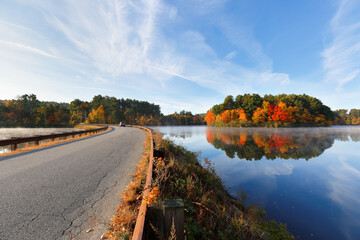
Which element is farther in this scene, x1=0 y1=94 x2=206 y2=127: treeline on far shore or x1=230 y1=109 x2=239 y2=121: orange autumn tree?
x1=0 y1=94 x2=206 y2=127: treeline on far shore

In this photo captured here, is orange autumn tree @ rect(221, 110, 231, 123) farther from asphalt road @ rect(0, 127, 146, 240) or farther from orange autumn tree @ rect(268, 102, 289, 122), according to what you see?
asphalt road @ rect(0, 127, 146, 240)

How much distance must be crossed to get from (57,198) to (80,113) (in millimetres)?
115204

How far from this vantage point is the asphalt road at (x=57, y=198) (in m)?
2.71

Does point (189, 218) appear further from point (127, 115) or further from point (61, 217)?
point (127, 115)

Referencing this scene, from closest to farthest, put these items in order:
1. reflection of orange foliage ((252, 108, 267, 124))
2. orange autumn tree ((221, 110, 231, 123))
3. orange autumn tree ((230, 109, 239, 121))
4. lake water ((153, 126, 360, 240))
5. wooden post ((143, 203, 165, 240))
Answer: wooden post ((143, 203, 165, 240))
lake water ((153, 126, 360, 240))
reflection of orange foliage ((252, 108, 267, 124))
orange autumn tree ((230, 109, 239, 121))
orange autumn tree ((221, 110, 231, 123))

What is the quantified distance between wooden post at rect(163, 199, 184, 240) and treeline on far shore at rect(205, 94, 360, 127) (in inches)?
2816

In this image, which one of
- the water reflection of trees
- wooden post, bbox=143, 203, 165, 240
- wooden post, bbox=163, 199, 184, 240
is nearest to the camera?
wooden post, bbox=163, 199, 184, 240

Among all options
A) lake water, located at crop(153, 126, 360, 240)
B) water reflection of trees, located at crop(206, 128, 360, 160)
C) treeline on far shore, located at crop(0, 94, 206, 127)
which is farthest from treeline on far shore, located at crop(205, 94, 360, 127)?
lake water, located at crop(153, 126, 360, 240)

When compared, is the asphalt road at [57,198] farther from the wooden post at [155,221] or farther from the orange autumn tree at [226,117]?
the orange autumn tree at [226,117]

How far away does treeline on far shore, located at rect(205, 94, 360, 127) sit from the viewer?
67000 mm

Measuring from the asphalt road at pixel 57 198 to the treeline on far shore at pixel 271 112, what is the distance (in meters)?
70.3

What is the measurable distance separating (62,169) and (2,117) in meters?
112

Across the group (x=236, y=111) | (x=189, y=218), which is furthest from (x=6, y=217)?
(x=236, y=111)

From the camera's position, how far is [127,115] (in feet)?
361
